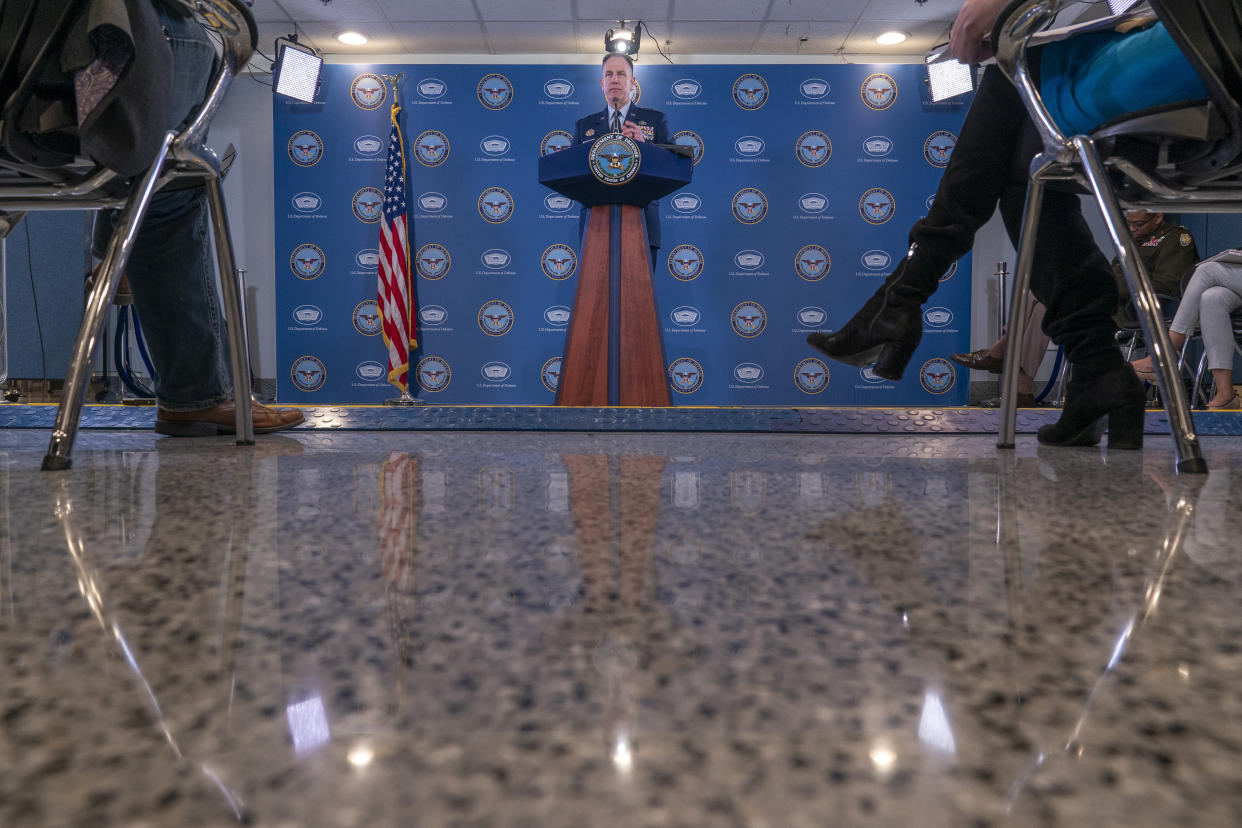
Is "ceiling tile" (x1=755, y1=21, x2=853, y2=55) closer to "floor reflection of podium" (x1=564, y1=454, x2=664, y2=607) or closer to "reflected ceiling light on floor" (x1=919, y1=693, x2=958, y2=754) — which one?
"floor reflection of podium" (x1=564, y1=454, x2=664, y2=607)

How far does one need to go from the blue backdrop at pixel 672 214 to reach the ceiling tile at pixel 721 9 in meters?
0.30

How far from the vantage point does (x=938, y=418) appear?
1392mm

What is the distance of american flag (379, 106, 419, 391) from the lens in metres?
4.57

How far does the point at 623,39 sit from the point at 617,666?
4846 mm

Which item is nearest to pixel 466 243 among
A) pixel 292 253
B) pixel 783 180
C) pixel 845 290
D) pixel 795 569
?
pixel 292 253

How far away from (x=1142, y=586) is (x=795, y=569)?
0.48 ft

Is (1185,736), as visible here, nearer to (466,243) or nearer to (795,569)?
(795,569)

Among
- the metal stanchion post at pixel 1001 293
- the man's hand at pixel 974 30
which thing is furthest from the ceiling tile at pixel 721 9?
the man's hand at pixel 974 30

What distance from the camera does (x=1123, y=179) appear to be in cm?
93

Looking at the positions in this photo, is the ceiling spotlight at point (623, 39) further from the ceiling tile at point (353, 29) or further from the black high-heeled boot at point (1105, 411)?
the black high-heeled boot at point (1105, 411)

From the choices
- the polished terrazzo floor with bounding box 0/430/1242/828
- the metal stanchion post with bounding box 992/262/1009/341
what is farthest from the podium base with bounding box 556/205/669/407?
the metal stanchion post with bounding box 992/262/1009/341

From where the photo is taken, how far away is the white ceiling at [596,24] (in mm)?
4574

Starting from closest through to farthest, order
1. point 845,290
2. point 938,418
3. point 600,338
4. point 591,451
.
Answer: point 591,451 < point 938,418 < point 600,338 < point 845,290

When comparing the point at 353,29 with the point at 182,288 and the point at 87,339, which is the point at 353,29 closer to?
the point at 182,288
